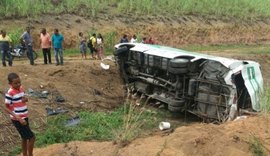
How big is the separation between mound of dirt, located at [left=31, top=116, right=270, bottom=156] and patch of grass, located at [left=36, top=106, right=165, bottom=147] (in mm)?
525

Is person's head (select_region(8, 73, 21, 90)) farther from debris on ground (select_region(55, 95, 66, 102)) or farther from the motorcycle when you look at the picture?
the motorcycle

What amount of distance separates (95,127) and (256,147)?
571cm

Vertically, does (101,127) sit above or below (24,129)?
below

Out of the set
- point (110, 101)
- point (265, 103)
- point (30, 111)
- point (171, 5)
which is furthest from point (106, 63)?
point (171, 5)

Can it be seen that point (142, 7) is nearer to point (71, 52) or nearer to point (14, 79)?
point (71, 52)

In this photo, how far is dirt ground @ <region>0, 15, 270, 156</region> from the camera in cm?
820

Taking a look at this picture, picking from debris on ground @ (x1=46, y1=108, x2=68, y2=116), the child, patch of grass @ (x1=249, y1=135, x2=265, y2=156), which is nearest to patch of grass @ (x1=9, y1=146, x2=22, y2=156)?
the child

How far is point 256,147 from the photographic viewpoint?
26.1ft

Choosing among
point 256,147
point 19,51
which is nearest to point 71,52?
point 19,51

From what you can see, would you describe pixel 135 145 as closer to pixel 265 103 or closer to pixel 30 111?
pixel 265 103

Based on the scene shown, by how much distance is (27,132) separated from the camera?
811 centimetres

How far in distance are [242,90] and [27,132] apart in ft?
22.9

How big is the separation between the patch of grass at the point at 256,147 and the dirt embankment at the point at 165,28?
1873 cm

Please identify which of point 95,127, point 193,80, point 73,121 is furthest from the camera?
A: point 193,80
